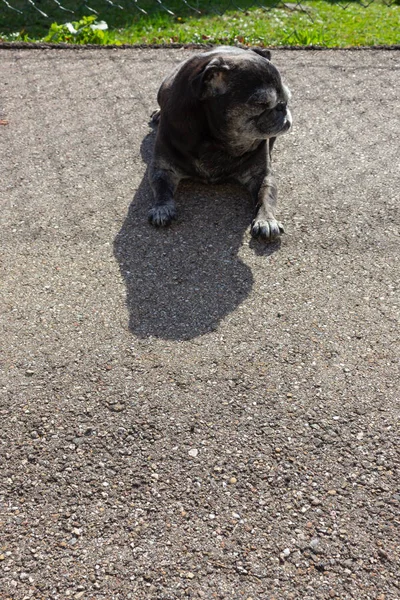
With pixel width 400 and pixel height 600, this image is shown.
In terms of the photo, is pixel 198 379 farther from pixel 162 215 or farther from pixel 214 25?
pixel 214 25

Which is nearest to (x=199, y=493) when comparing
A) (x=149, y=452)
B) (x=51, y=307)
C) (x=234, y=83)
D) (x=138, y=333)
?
(x=149, y=452)

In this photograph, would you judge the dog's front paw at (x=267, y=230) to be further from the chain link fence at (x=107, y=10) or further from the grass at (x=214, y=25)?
the chain link fence at (x=107, y=10)

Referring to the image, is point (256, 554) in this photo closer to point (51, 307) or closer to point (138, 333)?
point (138, 333)

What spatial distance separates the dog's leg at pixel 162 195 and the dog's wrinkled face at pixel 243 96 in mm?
492

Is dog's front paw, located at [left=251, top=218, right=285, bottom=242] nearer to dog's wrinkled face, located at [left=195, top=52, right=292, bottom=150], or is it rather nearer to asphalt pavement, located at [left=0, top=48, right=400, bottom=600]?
asphalt pavement, located at [left=0, top=48, right=400, bottom=600]

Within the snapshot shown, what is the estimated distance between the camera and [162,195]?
3.98 m

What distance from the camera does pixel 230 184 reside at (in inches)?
169

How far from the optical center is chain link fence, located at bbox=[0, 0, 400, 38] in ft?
23.5

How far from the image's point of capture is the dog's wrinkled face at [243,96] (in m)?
3.60

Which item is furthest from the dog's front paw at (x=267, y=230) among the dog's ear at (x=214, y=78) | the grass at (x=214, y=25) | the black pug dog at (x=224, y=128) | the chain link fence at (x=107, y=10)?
the chain link fence at (x=107, y=10)

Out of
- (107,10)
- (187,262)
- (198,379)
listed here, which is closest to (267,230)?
(187,262)

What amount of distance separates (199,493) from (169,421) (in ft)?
1.22

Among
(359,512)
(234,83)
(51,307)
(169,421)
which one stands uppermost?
(234,83)

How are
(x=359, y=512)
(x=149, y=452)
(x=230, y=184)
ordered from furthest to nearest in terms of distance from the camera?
(x=230, y=184), (x=149, y=452), (x=359, y=512)
